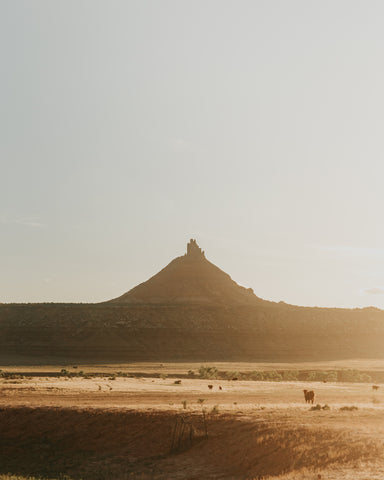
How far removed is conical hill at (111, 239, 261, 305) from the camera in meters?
164

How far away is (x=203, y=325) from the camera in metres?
120

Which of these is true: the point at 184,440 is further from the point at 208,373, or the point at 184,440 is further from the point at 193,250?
the point at 193,250

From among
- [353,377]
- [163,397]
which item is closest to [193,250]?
[353,377]

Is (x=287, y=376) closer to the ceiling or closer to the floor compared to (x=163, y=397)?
closer to the ceiling

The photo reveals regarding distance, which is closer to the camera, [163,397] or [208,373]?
[163,397]

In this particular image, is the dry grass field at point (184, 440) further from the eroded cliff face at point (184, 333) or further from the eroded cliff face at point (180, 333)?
the eroded cliff face at point (180, 333)

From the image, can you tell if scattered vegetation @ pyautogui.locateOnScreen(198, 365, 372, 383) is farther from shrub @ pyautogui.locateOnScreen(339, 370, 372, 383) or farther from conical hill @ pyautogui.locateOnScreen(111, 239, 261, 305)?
conical hill @ pyautogui.locateOnScreen(111, 239, 261, 305)

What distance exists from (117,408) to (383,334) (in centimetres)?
10819

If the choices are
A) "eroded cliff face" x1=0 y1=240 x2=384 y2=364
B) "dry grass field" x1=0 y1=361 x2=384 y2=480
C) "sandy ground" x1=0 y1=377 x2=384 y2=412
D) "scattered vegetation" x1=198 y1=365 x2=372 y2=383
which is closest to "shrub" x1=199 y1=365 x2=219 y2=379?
"scattered vegetation" x1=198 y1=365 x2=372 y2=383

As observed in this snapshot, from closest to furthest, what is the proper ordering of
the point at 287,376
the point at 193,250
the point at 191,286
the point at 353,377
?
1. the point at 287,376
2. the point at 353,377
3. the point at 191,286
4. the point at 193,250

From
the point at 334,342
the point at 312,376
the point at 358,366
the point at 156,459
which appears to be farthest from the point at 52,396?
the point at 334,342

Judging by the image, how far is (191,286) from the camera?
172000mm

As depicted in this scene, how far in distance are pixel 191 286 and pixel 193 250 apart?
2526 cm

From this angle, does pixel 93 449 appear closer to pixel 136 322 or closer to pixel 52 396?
pixel 52 396
